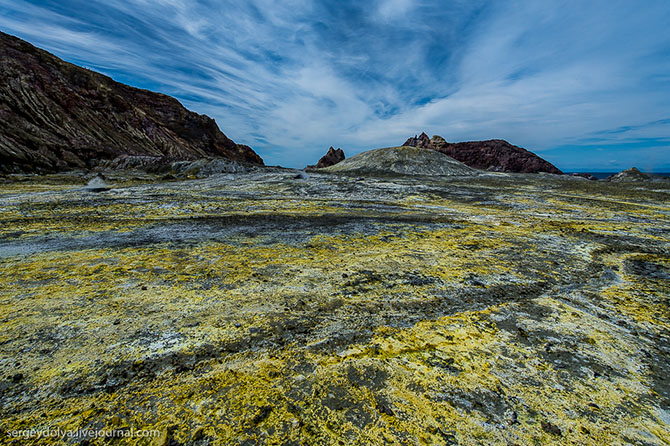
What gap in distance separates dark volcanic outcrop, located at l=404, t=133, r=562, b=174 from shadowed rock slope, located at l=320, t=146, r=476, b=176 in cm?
4038

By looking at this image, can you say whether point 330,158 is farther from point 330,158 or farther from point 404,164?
point 404,164

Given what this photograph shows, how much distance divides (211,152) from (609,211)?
61.4 metres

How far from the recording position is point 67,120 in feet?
117

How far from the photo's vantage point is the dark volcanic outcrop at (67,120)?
1113 inches

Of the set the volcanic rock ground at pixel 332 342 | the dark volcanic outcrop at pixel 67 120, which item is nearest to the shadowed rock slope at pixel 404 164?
the dark volcanic outcrop at pixel 67 120

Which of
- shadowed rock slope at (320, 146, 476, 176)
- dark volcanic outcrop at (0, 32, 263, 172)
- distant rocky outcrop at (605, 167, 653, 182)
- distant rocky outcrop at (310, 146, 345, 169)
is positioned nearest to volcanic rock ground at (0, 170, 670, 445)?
dark volcanic outcrop at (0, 32, 263, 172)

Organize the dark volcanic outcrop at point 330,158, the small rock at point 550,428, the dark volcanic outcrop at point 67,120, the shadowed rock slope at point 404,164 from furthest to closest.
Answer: the dark volcanic outcrop at point 330,158
the shadowed rock slope at point 404,164
the dark volcanic outcrop at point 67,120
the small rock at point 550,428

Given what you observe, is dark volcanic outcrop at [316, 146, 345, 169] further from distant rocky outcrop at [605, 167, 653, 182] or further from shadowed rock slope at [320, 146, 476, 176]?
distant rocky outcrop at [605, 167, 653, 182]

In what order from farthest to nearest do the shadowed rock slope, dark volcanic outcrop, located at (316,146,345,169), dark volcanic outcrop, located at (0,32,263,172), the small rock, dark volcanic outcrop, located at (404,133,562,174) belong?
dark volcanic outcrop, located at (316,146,345,169) → dark volcanic outcrop, located at (404,133,562,174) → the shadowed rock slope → dark volcanic outcrop, located at (0,32,263,172) → the small rock

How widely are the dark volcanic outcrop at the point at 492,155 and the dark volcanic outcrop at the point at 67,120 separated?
63507 mm

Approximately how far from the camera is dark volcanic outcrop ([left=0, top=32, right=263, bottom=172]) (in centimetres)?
2828

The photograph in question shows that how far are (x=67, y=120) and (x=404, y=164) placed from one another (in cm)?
4356

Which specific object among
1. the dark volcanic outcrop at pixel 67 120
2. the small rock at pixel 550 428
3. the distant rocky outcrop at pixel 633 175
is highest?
the dark volcanic outcrop at pixel 67 120

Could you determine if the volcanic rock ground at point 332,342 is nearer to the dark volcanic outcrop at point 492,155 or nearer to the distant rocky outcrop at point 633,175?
the distant rocky outcrop at point 633,175
